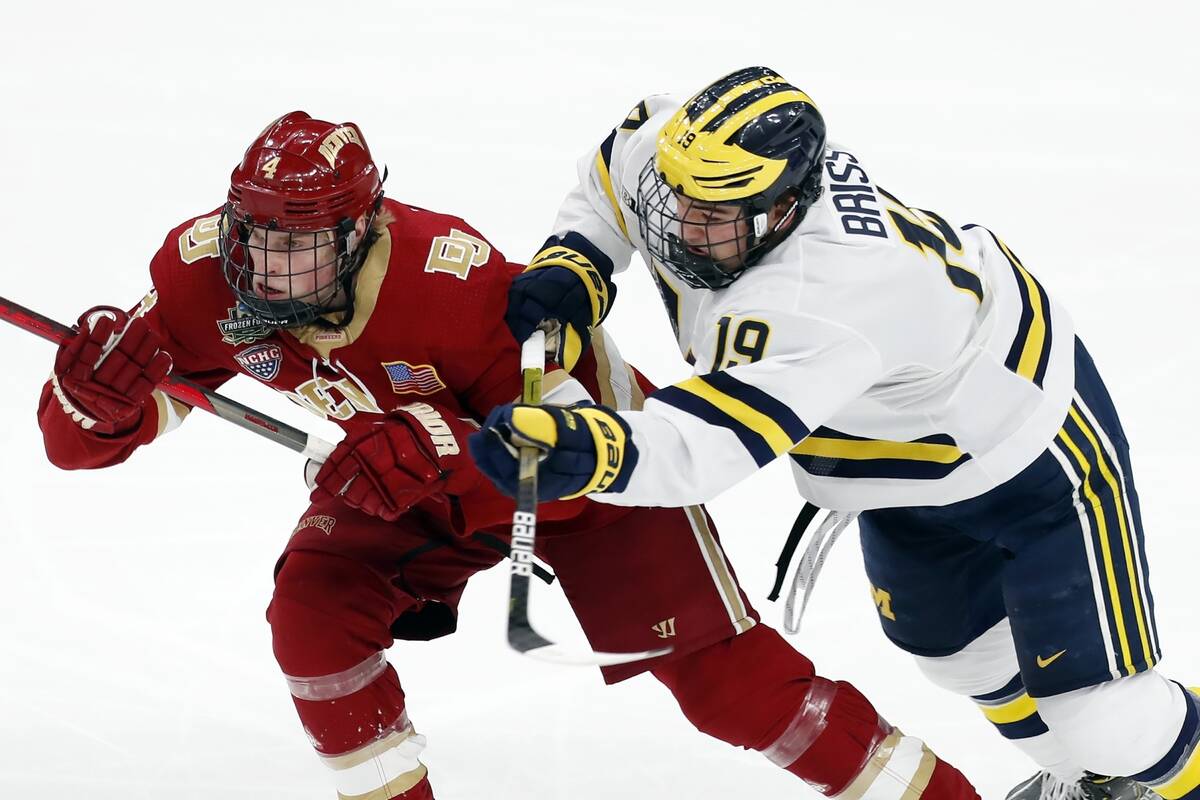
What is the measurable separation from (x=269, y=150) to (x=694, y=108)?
706 mm

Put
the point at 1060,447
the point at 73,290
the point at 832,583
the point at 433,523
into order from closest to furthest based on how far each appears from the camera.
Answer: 1. the point at 1060,447
2. the point at 433,523
3. the point at 832,583
4. the point at 73,290

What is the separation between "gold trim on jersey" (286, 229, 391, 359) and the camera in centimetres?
297

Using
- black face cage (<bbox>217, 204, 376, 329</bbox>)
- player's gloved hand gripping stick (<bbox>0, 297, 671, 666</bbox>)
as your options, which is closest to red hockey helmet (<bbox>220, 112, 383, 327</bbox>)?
black face cage (<bbox>217, 204, 376, 329</bbox>)

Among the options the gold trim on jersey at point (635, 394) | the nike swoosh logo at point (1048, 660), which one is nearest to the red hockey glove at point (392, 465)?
the gold trim on jersey at point (635, 394)

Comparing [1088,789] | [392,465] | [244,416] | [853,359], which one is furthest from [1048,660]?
[244,416]

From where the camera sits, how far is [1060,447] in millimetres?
3049

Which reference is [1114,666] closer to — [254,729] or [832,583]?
[832,583]

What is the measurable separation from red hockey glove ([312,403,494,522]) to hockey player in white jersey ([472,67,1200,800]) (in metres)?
0.28

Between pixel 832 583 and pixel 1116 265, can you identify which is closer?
pixel 832 583

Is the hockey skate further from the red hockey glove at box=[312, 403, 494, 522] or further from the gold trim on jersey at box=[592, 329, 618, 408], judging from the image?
the red hockey glove at box=[312, 403, 494, 522]

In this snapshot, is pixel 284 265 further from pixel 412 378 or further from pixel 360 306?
pixel 412 378

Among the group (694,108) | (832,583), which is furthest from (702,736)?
(694,108)

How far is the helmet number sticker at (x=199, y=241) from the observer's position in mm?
3033

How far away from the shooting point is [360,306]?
298cm
